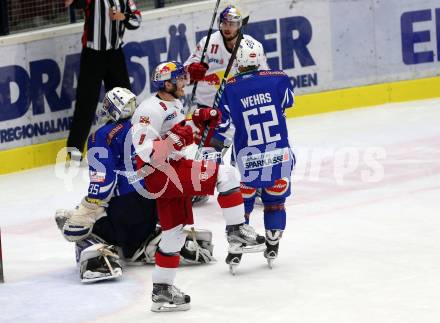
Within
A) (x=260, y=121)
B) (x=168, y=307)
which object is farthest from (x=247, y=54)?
(x=168, y=307)

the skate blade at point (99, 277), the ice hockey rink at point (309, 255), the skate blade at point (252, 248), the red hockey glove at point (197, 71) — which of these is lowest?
the ice hockey rink at point (309, 255)

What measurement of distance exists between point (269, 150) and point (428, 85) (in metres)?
5.32

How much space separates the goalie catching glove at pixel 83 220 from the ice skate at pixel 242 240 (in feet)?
2.57

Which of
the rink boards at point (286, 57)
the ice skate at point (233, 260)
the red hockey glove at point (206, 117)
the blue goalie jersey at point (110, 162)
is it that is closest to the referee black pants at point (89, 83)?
the rink boards at point (286, 57)

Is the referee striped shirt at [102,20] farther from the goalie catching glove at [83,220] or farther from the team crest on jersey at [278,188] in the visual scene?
the team crest on jersey at [278,188]

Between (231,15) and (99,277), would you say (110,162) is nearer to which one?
(99,277)

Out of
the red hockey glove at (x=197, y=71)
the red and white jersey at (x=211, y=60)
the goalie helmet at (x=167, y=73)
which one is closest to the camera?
the goalie helmet at (x=167, y=73)

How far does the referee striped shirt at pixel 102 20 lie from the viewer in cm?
1007

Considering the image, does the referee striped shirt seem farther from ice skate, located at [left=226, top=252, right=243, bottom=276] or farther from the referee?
ice skate, located at [left=226, top=252, right=243, bottom=276]

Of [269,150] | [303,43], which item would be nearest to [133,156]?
[269,150]

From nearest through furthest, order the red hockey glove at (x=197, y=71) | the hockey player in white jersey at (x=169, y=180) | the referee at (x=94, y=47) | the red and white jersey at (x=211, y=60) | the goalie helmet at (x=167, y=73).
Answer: the hockey player in white jersey at (x=169, y=180)
the goalie helmet at (x=167, y=73)
the red hockey glove at (x=197, y=71)
the red and white jersey at (x=211, y=60)
the referee at (x=94, y=47)

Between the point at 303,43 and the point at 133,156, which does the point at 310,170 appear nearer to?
the point at 303,43

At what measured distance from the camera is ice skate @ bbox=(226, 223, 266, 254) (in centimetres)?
673

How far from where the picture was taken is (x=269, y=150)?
693 cm
